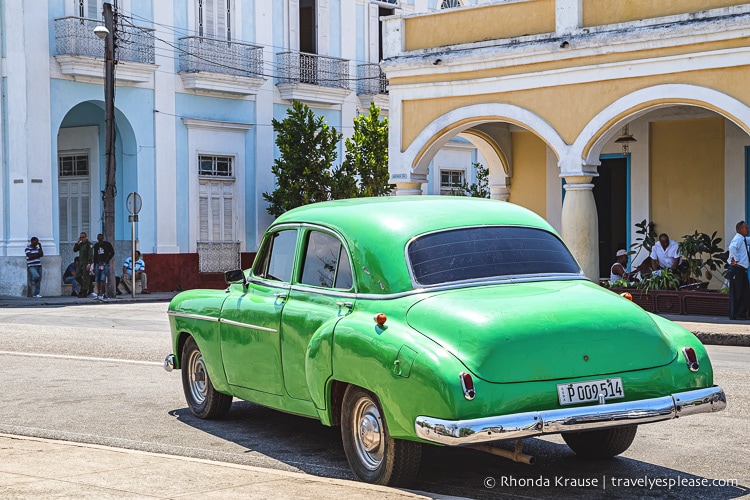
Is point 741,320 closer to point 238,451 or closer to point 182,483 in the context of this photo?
point 238,451

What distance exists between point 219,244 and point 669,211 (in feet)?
52.5

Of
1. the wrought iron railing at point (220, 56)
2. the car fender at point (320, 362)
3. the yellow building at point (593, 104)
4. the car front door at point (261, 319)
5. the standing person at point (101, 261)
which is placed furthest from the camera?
the wrought iron railing at point (220, 56)

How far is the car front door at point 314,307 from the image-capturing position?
24.5 ft

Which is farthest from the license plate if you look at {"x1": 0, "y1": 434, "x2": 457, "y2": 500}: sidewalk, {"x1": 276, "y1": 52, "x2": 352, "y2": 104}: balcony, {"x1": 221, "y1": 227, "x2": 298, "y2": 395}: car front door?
{"x1": 276, "y1": 52, "x2": 352, "y2": 104}: balcony

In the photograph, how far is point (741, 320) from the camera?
1891 cm

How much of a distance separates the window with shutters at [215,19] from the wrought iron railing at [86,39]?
277cm

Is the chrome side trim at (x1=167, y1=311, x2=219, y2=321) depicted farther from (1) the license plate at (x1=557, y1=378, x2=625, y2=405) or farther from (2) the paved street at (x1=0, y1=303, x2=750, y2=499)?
(1) the license plate at (x1=557, y1=378, x2=625, y2=405)

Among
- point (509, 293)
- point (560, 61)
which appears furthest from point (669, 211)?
point (509, 293)

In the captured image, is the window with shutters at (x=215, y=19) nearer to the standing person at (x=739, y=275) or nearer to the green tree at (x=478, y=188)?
the green tree at (x=478, y=188)

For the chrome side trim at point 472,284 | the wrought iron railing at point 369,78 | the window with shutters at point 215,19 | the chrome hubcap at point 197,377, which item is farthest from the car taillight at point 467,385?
the wrought iron railing at point 369,78

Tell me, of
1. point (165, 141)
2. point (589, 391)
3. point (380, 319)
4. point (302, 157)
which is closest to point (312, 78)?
point (302, 157)

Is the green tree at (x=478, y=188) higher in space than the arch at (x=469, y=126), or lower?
lower

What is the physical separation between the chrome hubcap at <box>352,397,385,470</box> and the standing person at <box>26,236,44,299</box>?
79.8 feet

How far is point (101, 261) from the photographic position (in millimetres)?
29641
